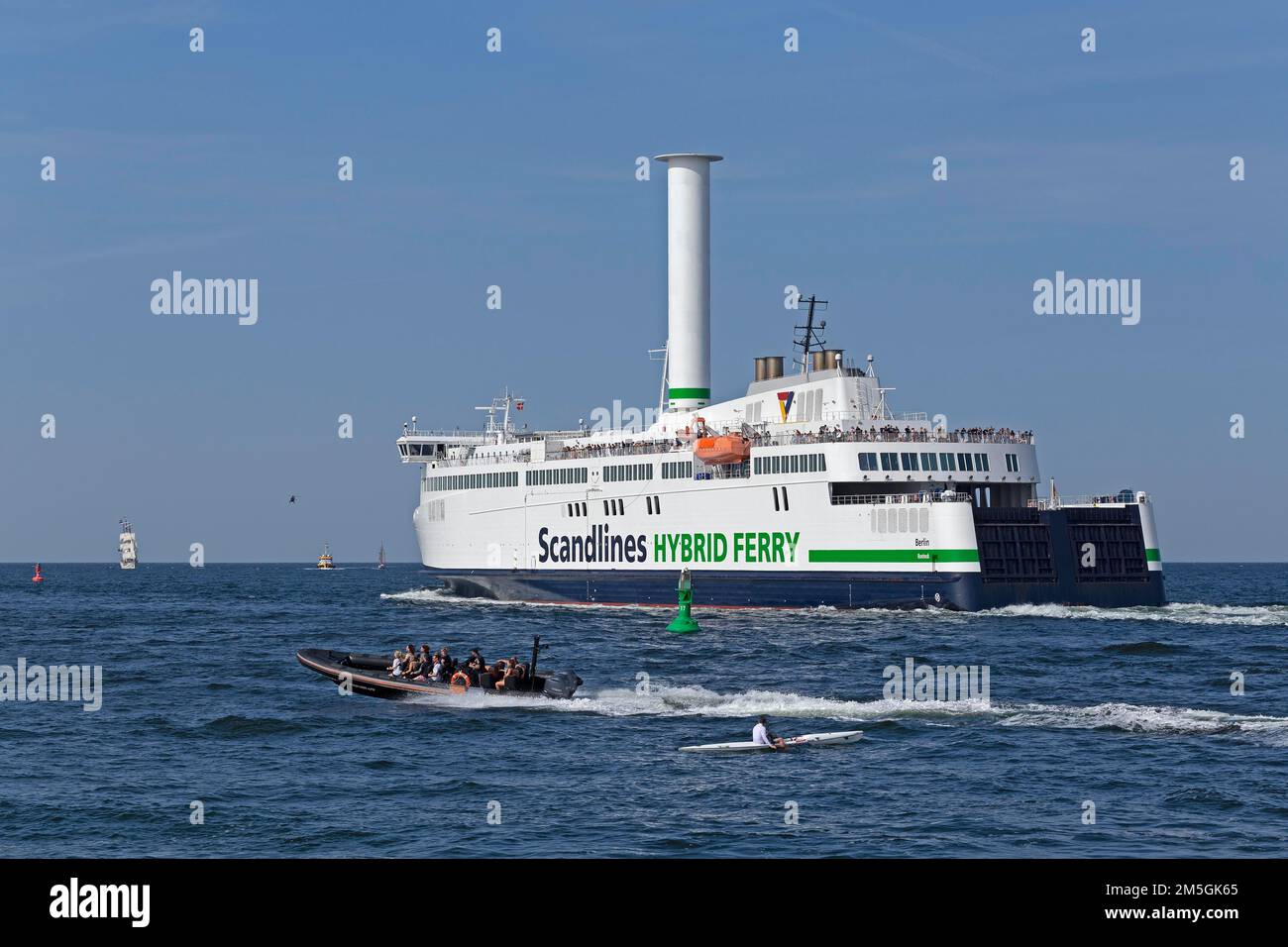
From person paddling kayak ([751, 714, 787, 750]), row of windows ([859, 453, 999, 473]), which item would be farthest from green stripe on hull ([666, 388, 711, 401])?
person paddling kayak ([751, 714, 787, 750])

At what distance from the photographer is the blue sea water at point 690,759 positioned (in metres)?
24.3

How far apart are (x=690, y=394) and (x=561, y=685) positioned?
55.2m

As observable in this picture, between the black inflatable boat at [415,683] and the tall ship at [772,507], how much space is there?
29351mm

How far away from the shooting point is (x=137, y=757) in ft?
108

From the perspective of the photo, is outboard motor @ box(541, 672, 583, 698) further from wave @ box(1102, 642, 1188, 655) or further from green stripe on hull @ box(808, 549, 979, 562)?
green stripe on hull @ box(808, 549, 979, 562)

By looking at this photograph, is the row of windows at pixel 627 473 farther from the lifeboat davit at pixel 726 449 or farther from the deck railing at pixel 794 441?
the lifeboat davit at pixel 726 449

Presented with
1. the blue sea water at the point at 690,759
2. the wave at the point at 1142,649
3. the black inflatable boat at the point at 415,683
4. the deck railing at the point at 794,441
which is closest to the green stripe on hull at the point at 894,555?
the deck railing at the point at 794,441

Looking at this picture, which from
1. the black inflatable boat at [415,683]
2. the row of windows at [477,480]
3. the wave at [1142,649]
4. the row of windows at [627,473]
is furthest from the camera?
the row of windows at [477,480]

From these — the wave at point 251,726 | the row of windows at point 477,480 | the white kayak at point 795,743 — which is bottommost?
the wave at point 251,726

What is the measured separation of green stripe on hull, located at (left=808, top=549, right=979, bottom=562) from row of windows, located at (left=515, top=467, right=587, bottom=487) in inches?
780

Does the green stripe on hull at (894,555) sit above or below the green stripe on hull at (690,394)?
below

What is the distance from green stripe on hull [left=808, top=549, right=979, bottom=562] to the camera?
64.9m
